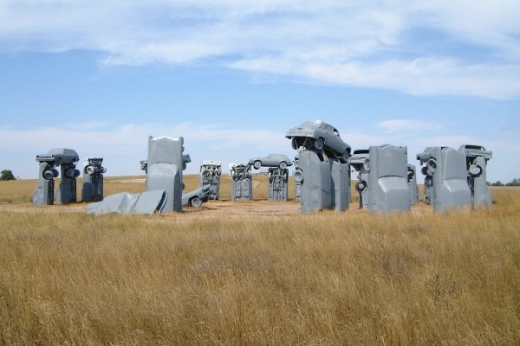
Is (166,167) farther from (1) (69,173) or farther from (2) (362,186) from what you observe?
(1) (69,173)

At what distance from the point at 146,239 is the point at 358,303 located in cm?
574

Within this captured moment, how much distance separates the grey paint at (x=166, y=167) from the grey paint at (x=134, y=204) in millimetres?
872

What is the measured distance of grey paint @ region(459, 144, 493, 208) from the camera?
23.1 m

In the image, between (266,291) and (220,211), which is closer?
(266,291)

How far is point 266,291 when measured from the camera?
5863 millimetres

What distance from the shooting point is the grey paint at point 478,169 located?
910 inches

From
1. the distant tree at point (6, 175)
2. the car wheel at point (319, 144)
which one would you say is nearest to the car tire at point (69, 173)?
the car wheel at point (319, 144)

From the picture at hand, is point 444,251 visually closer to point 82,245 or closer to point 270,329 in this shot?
point 270,329

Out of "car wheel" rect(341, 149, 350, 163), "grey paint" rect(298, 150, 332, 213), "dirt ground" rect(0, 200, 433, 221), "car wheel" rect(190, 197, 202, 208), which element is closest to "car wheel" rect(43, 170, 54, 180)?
"dirt ground" rect(0, 200, 433, 221)

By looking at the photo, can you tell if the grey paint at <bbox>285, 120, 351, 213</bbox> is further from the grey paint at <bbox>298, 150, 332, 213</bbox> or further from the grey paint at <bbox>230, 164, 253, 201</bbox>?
the grey paint at <bbox>230, 164, 253, 201</bbox>

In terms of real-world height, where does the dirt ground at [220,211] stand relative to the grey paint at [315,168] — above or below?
below

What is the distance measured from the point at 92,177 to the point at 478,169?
76.0 ft

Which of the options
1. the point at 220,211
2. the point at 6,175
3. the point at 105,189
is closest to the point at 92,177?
the point at 220,211

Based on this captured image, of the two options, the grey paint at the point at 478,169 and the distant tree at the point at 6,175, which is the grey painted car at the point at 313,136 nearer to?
the grey paint at the point at 478,169
